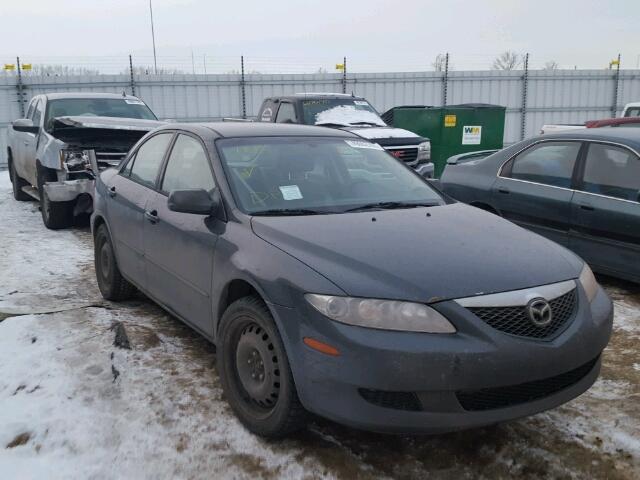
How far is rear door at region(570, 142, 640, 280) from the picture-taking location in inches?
205

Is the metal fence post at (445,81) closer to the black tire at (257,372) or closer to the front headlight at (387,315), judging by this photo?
the black tire at (257,372)

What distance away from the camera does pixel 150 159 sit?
4723mm

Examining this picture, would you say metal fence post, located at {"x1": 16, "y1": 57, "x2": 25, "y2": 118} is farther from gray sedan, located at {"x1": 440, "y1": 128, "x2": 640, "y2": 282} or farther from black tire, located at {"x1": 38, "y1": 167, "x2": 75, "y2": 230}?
gray sedan, located at {"x1": 440, "y1": 128, "x2": 640, "y2": 282}

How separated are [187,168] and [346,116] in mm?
7091

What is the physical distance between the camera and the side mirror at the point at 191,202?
346cm

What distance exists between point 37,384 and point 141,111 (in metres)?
6.95

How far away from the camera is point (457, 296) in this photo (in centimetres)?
267

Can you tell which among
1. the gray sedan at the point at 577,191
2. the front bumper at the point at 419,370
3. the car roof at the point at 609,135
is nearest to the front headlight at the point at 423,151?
the gray sedan at the point at 577,191

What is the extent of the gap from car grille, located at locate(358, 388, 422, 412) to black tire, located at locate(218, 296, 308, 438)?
1.25ft

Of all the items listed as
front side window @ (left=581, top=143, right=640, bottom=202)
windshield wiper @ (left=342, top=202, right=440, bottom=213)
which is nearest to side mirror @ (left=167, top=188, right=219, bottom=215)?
windshield wiper @ (left=342, top=202, right=440, bottom=213)

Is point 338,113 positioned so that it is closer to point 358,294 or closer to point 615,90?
point 358,294

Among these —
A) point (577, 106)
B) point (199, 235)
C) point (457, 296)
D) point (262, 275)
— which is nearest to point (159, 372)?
point (199, 235)

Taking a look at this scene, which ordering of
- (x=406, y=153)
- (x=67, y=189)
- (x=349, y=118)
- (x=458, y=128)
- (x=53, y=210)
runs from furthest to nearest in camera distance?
(x=458, y=128) → (x=349, y=118) → (x=406, y=153) → (x=53, y=210) → (x=67, y=189)

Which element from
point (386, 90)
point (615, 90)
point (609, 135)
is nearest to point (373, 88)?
point (386, 90)
